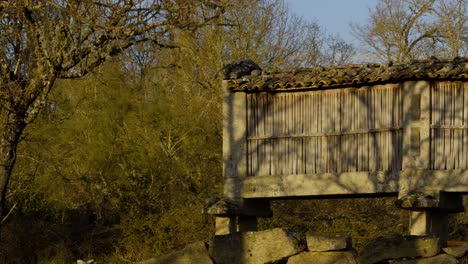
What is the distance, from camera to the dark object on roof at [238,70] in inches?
530

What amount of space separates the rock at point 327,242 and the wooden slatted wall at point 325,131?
0.99 m

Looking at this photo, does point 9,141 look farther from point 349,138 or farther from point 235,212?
point 349,138

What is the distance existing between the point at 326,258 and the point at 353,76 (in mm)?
2379

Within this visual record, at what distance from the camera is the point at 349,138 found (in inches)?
506

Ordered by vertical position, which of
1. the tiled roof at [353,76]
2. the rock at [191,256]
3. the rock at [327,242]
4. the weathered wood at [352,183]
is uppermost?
the tiled roof at [353,76]

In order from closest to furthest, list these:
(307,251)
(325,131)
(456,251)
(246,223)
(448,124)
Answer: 1. (456,251)
2. (448,124)
3. (307,251)
4. (325,131)
5. (246,223)

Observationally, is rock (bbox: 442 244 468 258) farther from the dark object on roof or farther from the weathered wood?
the dark object on roof

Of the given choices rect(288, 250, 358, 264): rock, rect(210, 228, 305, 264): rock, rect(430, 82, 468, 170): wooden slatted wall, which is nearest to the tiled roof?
rect(430, 82, 468, 170): wooden slatted wall

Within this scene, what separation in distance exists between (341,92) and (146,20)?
278cm

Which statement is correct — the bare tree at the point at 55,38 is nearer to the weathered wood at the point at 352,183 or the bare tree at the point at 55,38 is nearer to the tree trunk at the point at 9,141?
the tree trunk at the point at 9,141

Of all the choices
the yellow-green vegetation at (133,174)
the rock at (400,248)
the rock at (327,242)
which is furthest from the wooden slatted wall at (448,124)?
the yellow-green vegetation at (133,174)

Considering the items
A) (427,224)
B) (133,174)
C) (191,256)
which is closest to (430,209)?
(427,224)

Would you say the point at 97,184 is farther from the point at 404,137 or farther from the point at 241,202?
the point at 404,137

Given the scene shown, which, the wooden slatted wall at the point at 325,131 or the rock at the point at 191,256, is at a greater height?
the wooden slatted wall at the point at 325,131
